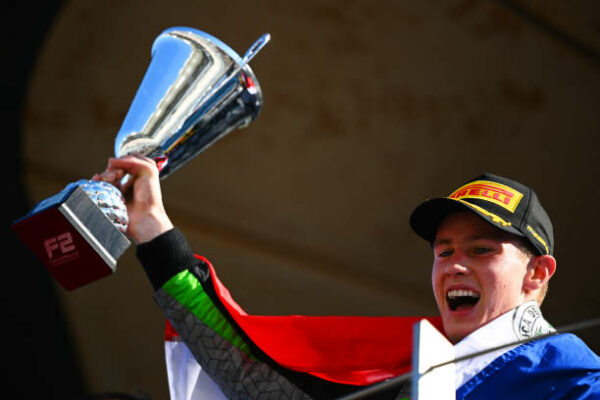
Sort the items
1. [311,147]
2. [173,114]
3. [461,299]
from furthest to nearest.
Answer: [311,147]
[173,114]
[461,299]

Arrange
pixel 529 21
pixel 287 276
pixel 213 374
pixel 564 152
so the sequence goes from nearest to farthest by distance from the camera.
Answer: pixel 213 374 < pixel 529 21 < pixel 564 152 < pixel 287 276

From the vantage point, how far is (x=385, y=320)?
5.76ft

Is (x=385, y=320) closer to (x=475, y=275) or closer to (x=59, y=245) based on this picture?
(x=475, y=275)

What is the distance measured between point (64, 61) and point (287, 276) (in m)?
1.44

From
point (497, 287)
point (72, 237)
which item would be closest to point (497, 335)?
point (497, 287)

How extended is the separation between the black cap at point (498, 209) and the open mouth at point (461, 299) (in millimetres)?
130

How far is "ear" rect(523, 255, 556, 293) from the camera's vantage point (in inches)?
59.6

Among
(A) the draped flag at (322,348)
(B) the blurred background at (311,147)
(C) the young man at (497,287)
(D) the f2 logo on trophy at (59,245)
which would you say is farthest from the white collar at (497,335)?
(B) the blurred background at (311,147)

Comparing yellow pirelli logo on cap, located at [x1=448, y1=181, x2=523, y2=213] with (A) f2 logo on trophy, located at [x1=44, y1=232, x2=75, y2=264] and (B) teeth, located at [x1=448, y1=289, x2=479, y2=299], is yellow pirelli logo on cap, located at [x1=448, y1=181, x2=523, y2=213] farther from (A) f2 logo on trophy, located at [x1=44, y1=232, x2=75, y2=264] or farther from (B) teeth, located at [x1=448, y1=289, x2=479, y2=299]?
(A) f2 logo on trophy, located at [x1=44, y1=232, x2=75, y2=264]

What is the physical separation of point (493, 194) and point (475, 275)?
0.54ft

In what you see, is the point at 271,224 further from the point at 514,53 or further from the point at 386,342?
the point at 386,342

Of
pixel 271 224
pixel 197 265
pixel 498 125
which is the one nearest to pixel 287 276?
pixel 271 224

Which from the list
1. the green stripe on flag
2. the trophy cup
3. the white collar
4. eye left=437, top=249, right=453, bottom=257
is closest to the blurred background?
the trophy cup

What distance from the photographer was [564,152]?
3789 millimetres
